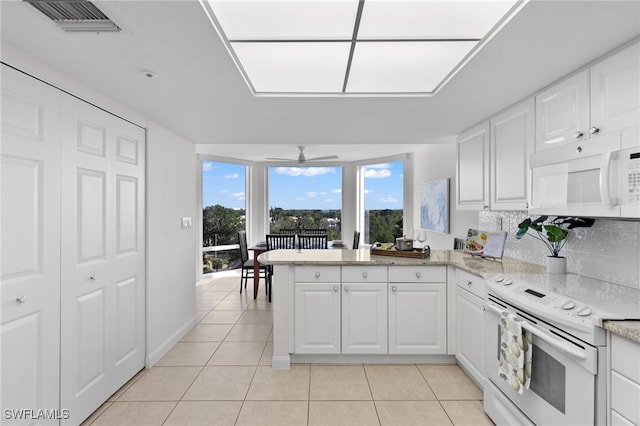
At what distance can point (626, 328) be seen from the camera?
119 cm

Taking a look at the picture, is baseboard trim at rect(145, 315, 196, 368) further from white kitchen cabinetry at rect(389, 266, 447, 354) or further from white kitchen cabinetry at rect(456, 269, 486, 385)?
white kitchen cabinetry at rect(456, 269, 486, 385)

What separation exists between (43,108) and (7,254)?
793 mm

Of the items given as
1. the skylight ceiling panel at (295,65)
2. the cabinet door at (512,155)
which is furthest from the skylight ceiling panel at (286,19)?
the cabinet door at (512,155)

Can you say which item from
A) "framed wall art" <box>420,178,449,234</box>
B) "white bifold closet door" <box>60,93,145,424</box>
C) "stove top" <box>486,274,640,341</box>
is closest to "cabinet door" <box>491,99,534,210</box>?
"stove top" <box>486,274,640,341</box>

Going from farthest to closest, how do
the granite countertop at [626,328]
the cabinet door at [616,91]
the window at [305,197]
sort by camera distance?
1. the window at [305,197]
2. the cabinet door at [616,91]
3. the granite countertop at [626,328]

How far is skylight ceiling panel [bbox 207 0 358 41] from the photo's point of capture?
4.54 feet

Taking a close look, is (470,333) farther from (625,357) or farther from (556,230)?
(625,357)

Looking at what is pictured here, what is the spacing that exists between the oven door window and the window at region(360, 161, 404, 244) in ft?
13.7

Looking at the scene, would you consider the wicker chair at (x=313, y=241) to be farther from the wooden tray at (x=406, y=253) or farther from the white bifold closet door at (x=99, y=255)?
the white bifold closet door at (x=99, y=255)

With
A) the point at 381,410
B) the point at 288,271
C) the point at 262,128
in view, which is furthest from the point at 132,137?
the point at 381,410

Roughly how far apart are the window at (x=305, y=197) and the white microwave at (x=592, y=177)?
4.92 meters

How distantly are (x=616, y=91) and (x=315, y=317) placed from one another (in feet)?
8.02

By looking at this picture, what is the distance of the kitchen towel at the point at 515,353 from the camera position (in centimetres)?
164

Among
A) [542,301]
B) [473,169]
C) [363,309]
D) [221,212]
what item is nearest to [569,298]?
[542,301]
